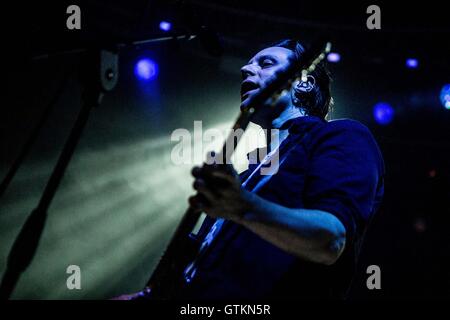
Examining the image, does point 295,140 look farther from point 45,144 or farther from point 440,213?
point 440,213

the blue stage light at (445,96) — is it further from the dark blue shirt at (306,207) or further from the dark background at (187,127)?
the dark blue shirt at (306,207)

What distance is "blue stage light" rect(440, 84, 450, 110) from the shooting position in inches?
215

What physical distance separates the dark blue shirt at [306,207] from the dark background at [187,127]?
3.35m

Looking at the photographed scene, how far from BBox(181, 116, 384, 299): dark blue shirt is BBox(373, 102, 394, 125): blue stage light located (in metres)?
4.64

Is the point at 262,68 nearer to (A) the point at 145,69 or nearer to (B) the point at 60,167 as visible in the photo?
(B) the point at 60,167

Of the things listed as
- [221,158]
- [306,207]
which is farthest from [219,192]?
[306,207]

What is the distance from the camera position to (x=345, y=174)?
146cm

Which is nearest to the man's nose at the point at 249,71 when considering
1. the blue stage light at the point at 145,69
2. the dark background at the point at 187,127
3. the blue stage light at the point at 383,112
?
the dark background at the point at 187,127

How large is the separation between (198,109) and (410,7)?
335 cm

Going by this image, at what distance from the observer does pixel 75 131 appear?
1446 millimetres

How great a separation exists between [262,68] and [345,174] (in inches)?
43.5

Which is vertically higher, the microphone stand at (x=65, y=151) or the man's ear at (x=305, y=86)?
the man's ear at (x=305, y=86)

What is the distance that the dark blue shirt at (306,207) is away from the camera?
1447 millimetres
